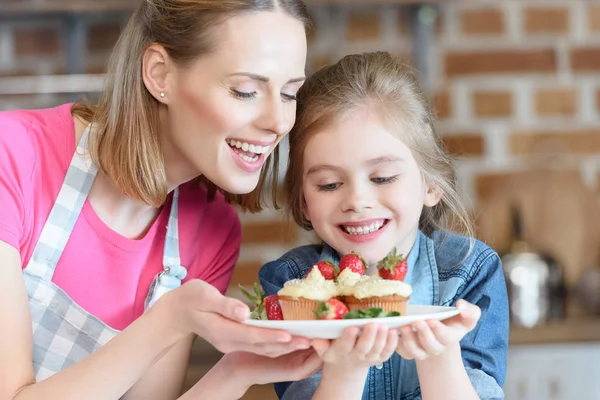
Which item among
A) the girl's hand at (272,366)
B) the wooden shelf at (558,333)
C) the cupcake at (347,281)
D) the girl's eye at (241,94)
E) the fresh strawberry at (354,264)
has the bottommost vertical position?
the wooden shelf at (558,333)

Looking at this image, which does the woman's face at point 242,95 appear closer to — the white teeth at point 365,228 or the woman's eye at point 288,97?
the woman's eye at point 288,97

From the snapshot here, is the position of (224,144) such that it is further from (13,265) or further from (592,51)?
(592,51)

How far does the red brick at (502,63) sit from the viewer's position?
3.14m

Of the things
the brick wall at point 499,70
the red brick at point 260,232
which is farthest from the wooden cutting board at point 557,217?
the red brick at point 260,232

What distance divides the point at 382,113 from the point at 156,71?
1.45ft

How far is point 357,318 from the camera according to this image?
4.35 feet

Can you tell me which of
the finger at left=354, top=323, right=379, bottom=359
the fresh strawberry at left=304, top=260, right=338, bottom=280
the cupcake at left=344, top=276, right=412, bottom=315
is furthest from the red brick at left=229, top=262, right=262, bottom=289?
the finger at left=354, top=323, right=379, bottom=359

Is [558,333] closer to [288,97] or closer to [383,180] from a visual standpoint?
[383,180]

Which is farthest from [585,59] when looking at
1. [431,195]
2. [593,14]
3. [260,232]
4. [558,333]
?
[431,195]

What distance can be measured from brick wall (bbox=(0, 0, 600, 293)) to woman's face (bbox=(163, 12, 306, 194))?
56.8 inches

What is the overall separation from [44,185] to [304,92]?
0.55m

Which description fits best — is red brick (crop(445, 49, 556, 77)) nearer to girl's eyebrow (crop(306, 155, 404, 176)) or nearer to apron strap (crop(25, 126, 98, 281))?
girl's eyebrow (crop(306, 155, 404, 176))

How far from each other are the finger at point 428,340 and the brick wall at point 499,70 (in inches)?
70.8

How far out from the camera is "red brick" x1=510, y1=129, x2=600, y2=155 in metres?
3.15
